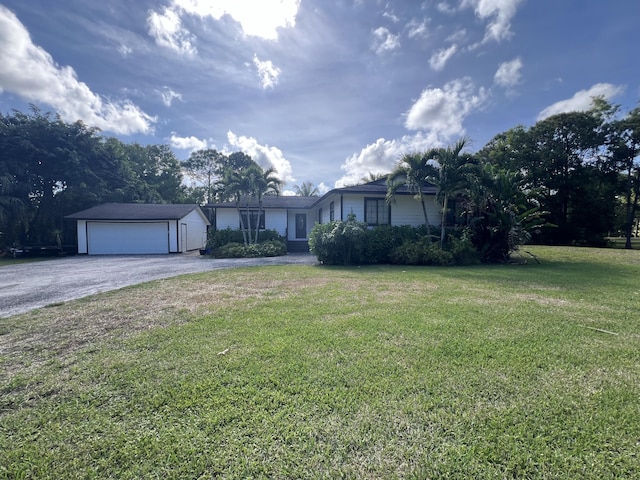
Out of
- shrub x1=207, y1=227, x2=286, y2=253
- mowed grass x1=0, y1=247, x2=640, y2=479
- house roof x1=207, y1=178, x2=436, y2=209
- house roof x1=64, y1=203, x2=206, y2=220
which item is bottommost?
mowed grass x1=0, y1=247, x2=640, y2=479

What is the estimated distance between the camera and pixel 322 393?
7.68 ft

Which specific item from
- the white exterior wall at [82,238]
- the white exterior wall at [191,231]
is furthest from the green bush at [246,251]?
the white exterior wall at [82,238]

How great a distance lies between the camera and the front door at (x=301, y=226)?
68.0 ft

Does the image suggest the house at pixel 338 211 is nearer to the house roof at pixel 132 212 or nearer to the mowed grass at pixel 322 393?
the house roof at pixel 132 212

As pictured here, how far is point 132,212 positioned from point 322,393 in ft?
68.0

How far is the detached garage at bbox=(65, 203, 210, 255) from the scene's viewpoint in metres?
17.3

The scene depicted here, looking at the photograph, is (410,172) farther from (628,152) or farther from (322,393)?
(628,152)

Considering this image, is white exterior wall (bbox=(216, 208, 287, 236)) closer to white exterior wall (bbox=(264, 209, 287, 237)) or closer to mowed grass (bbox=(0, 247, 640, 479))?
white exterior wall (bbox=(264, 209, 287, 237))

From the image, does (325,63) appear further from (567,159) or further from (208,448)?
(567,159)

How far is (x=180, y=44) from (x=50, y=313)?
9299mm

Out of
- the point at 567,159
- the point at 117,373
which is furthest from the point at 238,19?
the point at 567,159

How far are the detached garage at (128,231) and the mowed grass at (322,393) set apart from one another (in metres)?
14.5

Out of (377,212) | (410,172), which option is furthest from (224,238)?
(410,172)

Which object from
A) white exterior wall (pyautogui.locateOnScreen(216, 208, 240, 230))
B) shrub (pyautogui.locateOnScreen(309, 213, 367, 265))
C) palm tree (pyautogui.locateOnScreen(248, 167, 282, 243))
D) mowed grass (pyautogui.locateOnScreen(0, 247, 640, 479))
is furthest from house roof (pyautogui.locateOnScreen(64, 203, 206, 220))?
mowed grass (pyautogui.locateOnScreen(0, 247, 640, 479))
